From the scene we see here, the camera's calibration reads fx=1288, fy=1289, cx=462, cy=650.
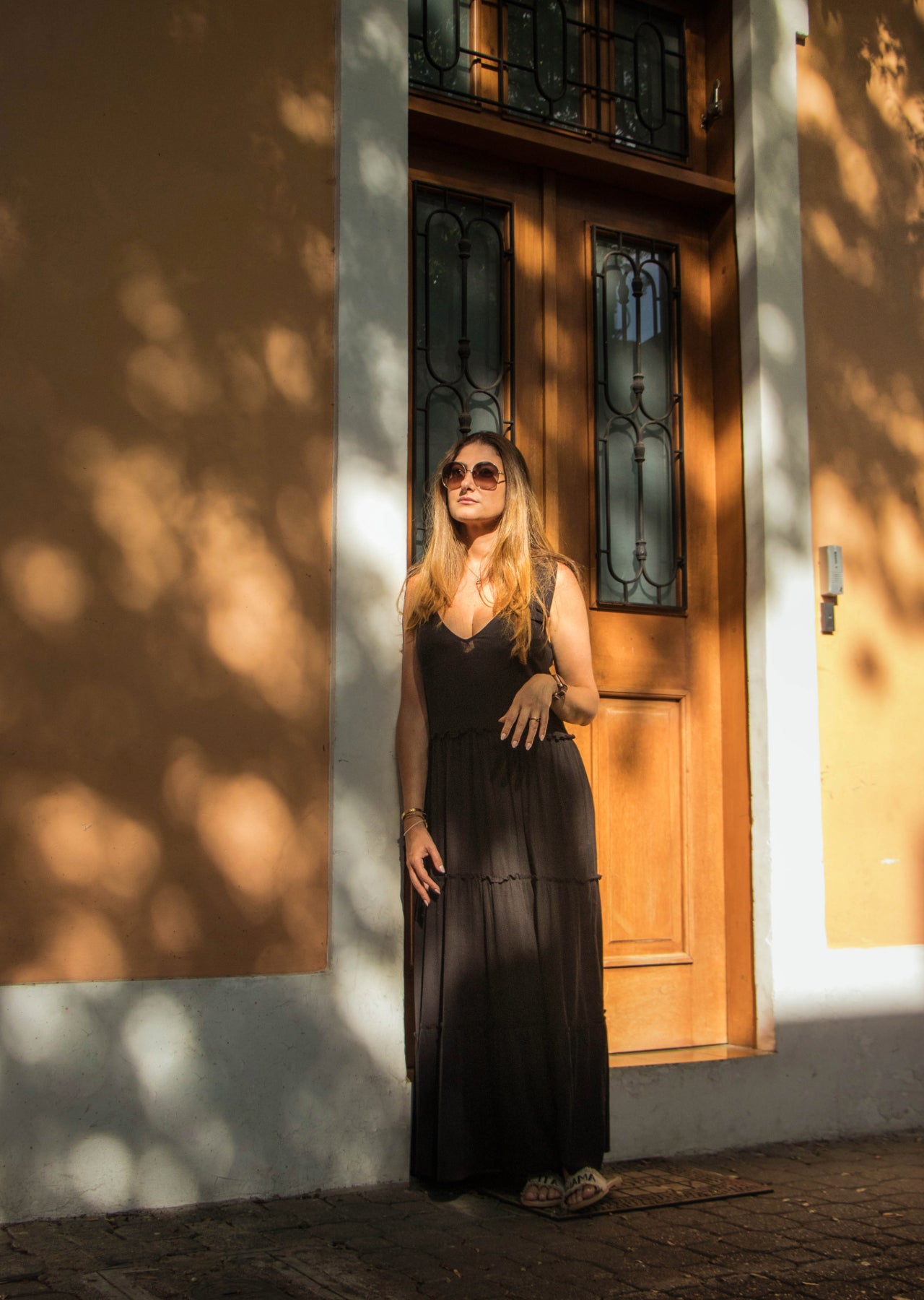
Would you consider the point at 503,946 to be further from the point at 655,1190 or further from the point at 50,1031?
the point at 50,1031

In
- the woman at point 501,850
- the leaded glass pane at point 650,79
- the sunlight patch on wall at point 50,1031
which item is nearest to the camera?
the sunlight patch on wall at point 50,1031

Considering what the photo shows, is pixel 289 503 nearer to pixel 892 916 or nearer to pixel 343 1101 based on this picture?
pixel 343 1101

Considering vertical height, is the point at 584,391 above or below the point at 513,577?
above

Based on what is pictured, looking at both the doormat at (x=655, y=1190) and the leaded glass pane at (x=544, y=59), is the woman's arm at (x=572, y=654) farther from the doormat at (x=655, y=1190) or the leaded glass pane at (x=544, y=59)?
the leaded glass pane at (x=544, y=59)

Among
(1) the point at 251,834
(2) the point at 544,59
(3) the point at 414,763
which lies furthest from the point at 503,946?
(2) the point at 544,59

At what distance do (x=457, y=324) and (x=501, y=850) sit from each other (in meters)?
2.03

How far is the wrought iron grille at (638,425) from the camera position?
4.98m

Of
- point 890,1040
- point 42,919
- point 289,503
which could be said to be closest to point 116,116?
point 289,503

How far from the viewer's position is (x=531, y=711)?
368cm

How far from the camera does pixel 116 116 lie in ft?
12.9

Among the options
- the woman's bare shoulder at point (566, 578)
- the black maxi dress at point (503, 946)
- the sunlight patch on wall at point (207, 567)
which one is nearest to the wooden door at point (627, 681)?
the woman's bare shoulder at point (566, 578)

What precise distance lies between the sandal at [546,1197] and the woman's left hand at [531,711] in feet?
4.05

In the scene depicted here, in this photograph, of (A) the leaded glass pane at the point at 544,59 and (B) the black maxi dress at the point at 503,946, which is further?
(A) the leaded glass pane at the point at 544,59

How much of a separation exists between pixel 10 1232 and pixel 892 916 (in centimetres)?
338
